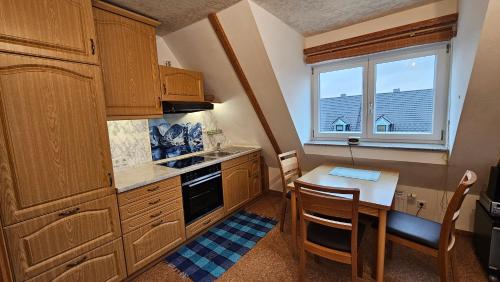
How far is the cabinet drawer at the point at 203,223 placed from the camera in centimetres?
233

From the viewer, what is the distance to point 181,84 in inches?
96.1

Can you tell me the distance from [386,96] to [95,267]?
10.7 ft

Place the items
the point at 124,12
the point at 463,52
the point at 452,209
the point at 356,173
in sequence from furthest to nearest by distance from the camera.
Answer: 1. the point at 356,173
2. the point at 124,12
3. the point at 463,52
4. the point at 452,209

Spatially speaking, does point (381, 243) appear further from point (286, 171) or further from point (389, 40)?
point (389, 40)

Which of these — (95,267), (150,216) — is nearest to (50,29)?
(150,216)

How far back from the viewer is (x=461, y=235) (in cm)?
228

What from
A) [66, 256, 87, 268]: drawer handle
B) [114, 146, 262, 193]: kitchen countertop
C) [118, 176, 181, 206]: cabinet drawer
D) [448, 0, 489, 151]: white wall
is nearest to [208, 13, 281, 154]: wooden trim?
[114, 146, 262, 193]: kitchen countertop

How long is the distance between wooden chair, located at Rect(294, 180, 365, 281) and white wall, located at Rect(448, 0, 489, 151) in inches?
51.6

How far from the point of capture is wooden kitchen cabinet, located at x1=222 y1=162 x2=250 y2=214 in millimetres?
2811

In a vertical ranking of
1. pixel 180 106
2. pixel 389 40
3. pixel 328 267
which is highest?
pixel 389 40

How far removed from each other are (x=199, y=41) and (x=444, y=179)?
9.81ft

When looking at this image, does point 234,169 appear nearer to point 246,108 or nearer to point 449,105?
point 246,108

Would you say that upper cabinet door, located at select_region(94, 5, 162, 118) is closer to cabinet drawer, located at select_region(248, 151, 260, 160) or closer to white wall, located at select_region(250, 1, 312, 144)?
white wall, located at select_region(250, 1, 312, 144)

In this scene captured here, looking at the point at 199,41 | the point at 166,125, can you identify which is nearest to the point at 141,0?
the point at 199,41
